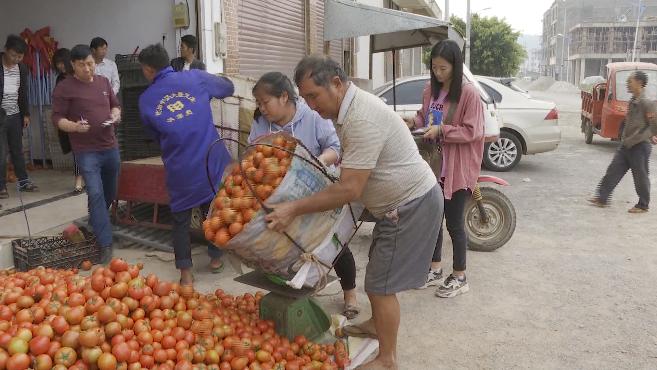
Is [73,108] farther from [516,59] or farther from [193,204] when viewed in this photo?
[516,59]

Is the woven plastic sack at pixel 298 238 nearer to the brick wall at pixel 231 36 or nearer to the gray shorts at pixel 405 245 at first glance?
the gray shorts at pixel 405 245

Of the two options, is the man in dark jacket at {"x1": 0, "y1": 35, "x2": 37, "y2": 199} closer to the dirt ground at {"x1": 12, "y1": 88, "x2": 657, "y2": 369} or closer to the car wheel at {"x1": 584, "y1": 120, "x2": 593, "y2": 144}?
the dirt ground at {"x1": 12, "y1": 88, "x2": 657, "y2": 369}

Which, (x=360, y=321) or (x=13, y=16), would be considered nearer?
(x=360, y=321)

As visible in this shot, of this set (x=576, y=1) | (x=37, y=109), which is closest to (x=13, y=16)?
(x=37, y=109)

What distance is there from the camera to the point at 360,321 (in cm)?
395

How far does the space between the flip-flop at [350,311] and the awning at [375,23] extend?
3807 millimetres

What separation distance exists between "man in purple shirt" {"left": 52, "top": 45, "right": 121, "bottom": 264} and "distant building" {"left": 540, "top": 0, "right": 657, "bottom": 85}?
2620 inches

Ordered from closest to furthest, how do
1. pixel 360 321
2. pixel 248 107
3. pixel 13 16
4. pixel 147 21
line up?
pixel 360 321
pixel 248 107
pixel 147 21
pixel 13 16

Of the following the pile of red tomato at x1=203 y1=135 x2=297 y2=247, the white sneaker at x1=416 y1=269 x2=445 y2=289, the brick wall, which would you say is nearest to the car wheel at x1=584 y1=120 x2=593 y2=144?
the brick wall

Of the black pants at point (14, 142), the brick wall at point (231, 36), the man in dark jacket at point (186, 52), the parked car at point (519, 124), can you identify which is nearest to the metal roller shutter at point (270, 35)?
the brick wall at point (231, 36)

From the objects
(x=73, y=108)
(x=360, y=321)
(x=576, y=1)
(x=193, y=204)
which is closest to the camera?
(x=360, y=321)

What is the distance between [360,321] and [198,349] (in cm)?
148

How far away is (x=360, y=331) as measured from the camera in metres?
3.58

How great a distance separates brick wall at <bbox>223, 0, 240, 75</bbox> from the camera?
7.95m
